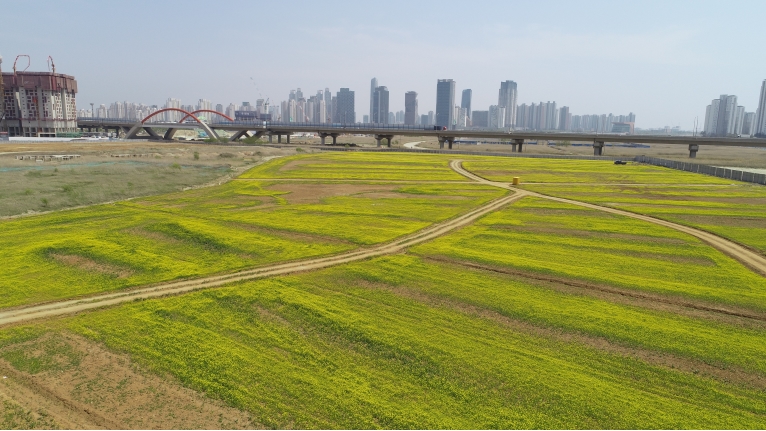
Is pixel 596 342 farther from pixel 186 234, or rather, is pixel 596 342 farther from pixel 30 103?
pixel 30 103

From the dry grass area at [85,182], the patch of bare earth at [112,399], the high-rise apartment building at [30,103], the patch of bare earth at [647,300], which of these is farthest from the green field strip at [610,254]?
the high-rise apartment building at [30,103]

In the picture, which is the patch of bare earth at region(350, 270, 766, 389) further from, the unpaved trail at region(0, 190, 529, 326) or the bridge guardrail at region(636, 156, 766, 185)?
the bridge guardrail at region(636, 156, 766, 185)

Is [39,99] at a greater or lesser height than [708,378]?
greater

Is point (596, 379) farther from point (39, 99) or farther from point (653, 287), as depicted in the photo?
point (39, 99)

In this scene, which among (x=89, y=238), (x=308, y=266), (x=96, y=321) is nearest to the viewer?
(x=96, y=321)

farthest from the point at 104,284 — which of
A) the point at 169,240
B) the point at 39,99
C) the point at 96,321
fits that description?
the point at 39,99

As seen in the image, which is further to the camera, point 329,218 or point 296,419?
point 329,218
